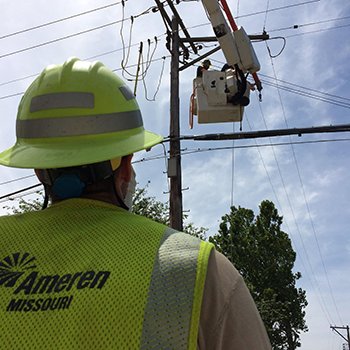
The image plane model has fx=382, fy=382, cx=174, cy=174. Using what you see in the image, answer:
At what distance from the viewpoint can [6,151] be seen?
170 centimetres

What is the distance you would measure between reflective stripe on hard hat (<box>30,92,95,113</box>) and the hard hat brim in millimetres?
118

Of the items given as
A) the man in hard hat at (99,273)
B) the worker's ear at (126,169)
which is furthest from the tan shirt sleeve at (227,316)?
the worker's ear at (126,169)

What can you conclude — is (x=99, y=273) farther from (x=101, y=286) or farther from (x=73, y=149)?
(x=73, y=149)

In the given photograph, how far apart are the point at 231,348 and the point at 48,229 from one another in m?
0.63

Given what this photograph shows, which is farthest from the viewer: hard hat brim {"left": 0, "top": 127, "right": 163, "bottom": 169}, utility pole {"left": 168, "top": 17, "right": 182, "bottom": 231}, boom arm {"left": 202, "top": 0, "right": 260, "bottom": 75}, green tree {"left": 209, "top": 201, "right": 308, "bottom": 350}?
green tree {"left": 209, "top": 201, "right": 308, "bottom": 350}

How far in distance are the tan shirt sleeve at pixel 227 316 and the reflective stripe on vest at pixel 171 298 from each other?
5 cm

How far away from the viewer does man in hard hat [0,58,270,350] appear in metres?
0.92

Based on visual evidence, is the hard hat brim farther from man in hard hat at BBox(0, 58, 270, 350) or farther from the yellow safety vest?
the yellow safety vest

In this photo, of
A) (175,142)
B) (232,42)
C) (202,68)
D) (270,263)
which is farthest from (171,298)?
(270,263)

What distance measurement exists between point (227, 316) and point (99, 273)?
13.8 inches

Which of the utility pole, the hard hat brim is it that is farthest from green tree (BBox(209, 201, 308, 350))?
the hard hat brim

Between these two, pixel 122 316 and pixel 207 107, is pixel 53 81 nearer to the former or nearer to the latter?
pixel 122 316

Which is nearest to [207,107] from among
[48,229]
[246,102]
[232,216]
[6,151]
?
[246,102]

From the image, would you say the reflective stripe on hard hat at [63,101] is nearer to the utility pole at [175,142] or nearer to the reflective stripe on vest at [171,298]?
the reflective stripe on vest at [171,298]
